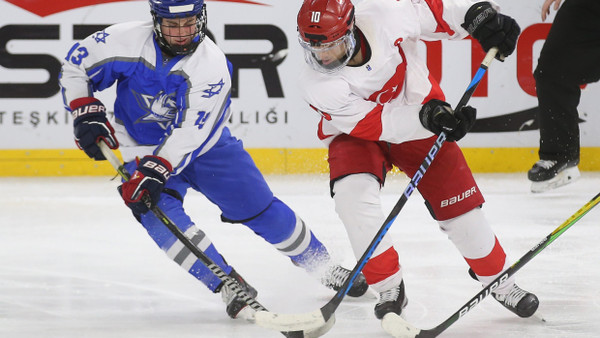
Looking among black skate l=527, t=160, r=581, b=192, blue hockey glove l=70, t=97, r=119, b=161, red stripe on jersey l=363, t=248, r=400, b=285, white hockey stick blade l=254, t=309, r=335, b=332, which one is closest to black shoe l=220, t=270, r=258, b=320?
white hockey stick blade l=254, t=309, r=335, b=332

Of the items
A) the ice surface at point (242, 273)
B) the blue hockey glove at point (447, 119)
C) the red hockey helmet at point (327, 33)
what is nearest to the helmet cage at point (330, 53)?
the red hockey helmet at point (327, 33)

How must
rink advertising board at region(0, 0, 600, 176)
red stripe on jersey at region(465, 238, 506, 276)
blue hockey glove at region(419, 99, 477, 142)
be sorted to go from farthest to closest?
rink advertising board at region(0, 0, 600, 176)
red stripe on jersey at region(465, 238, 506, 276)
blue hockey glove at region(419, 99, 477, 142)

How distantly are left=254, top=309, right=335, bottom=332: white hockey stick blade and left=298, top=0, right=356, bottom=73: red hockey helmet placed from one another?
0.69 m

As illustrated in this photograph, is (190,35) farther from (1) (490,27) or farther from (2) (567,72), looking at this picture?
(2) (567,72)

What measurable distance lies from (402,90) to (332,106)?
0.28 m

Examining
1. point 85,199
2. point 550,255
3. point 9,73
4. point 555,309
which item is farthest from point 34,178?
point 555,309

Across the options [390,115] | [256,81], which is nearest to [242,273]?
[390,115]

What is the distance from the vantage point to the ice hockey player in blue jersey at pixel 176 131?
8.56 feet

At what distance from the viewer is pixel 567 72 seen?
3045mm

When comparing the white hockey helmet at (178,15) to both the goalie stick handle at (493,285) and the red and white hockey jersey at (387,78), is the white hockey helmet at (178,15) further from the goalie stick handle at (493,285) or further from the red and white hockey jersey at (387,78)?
the goalie stick handle at (493,285)

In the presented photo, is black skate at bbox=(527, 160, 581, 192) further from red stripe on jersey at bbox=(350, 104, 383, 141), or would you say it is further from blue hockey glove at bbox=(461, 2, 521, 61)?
red stripe on jersey at bbox=(350, 104, 383, 141)

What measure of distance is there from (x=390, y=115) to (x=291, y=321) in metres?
0.66

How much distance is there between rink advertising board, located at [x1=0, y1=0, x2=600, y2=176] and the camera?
5.94 meters

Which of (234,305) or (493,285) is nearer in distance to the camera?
(493,285)
